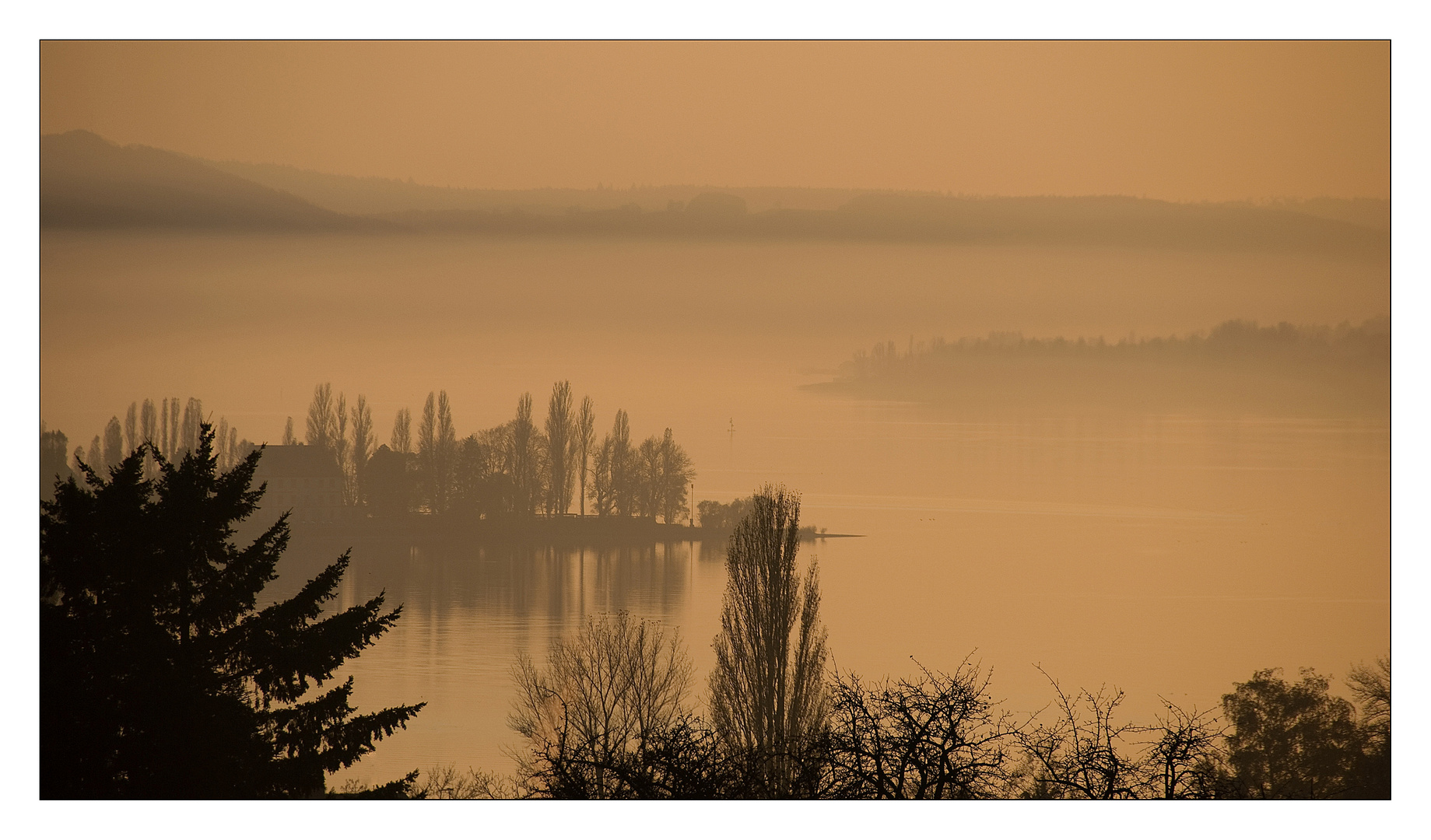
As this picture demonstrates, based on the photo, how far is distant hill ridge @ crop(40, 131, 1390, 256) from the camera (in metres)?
9.77

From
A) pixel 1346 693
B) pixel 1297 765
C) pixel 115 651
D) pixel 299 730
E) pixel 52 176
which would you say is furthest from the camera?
pixel 1346 693

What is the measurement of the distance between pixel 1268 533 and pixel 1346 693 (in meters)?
4.37

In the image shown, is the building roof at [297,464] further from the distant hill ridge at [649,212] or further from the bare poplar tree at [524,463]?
the distant hill ridge at [649,212]

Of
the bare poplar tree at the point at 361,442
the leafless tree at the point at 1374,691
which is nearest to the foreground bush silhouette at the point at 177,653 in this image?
the leafless tree at the point at 1374,691

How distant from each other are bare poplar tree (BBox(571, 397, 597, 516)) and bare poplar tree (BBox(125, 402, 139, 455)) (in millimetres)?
5787

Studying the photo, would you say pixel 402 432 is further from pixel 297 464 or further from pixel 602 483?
pixel 602 483

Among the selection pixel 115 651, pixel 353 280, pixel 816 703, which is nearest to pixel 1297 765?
pixel 816 703

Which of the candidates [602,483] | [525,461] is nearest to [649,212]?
[602,483]

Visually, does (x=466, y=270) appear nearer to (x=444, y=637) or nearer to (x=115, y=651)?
(x=444, y=637)

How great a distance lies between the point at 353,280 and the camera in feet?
47.1

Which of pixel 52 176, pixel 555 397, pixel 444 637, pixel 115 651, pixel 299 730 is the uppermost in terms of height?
pixel 52 176

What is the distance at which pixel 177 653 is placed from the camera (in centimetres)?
549

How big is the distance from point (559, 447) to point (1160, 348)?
8253 millimetres

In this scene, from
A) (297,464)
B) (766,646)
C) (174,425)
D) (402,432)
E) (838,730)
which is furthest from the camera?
(297,464)
